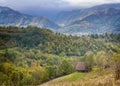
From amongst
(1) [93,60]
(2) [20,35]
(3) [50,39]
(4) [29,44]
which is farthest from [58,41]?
(1) [93,60]

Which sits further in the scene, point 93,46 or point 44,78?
point 93,46

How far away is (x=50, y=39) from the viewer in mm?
Result: 168000

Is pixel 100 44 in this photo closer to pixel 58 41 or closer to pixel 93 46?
pixel 93 46

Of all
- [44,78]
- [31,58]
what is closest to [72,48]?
[31,58]

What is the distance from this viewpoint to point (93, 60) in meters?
85.1

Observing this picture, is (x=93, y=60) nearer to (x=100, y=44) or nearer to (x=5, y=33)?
(x=100, y=44)

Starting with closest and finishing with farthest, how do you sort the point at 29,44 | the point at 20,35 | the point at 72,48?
the point at 72,48 → the point at 29,44 → the point at 20,35

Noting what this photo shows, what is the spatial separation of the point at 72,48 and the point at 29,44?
27.6m

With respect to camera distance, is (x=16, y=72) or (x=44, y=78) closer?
(x=44, y=78)

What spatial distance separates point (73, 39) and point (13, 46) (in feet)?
120

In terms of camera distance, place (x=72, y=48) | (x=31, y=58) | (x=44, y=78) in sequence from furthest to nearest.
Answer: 1. (x=72, y=48)
2. (x=31, y=58)
3. (x=44, y=78)

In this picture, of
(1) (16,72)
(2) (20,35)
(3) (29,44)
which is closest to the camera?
(1) (16,72)

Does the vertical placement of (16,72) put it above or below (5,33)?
below

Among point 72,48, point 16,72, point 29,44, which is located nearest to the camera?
point 16,72
